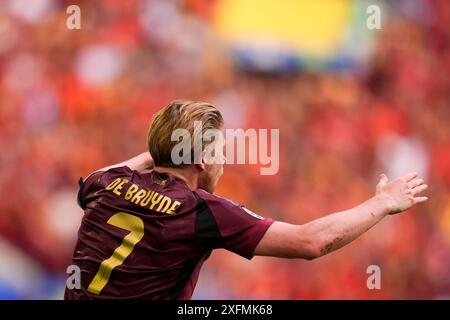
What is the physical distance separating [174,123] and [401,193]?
77 centimetres

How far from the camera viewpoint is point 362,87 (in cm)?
605

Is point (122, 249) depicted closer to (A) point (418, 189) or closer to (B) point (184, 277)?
(B) point (184, 277)

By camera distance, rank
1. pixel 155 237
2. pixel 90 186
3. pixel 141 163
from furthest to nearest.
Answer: pixel 141 163
pixel 90 186
pixel 155 237

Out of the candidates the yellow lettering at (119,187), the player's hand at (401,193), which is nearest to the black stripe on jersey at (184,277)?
the yellow lettering at (119,187)

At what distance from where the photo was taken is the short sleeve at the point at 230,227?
7.71ft

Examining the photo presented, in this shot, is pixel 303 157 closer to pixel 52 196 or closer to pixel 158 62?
pixel 158 62

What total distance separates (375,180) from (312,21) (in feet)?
4.39

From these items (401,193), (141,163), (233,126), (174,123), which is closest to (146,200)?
(174,123)

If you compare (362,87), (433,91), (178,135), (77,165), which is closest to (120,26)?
(77,165)

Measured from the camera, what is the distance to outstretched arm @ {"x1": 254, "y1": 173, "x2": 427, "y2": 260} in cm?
230

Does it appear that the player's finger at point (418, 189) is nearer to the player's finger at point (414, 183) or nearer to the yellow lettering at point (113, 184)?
the player's finger at point (414, 183)

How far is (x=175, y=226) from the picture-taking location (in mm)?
2391

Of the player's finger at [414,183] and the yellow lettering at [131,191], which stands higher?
the player's finger at [414,183]

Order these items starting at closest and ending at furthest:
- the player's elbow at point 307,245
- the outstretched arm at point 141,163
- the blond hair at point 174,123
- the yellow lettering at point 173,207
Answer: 1. the player's elbow at point 307,245
2. the yellow lettering at point 173,207
3. the blond hair at point 174,123
4. the outstretched arm at point 141,163
